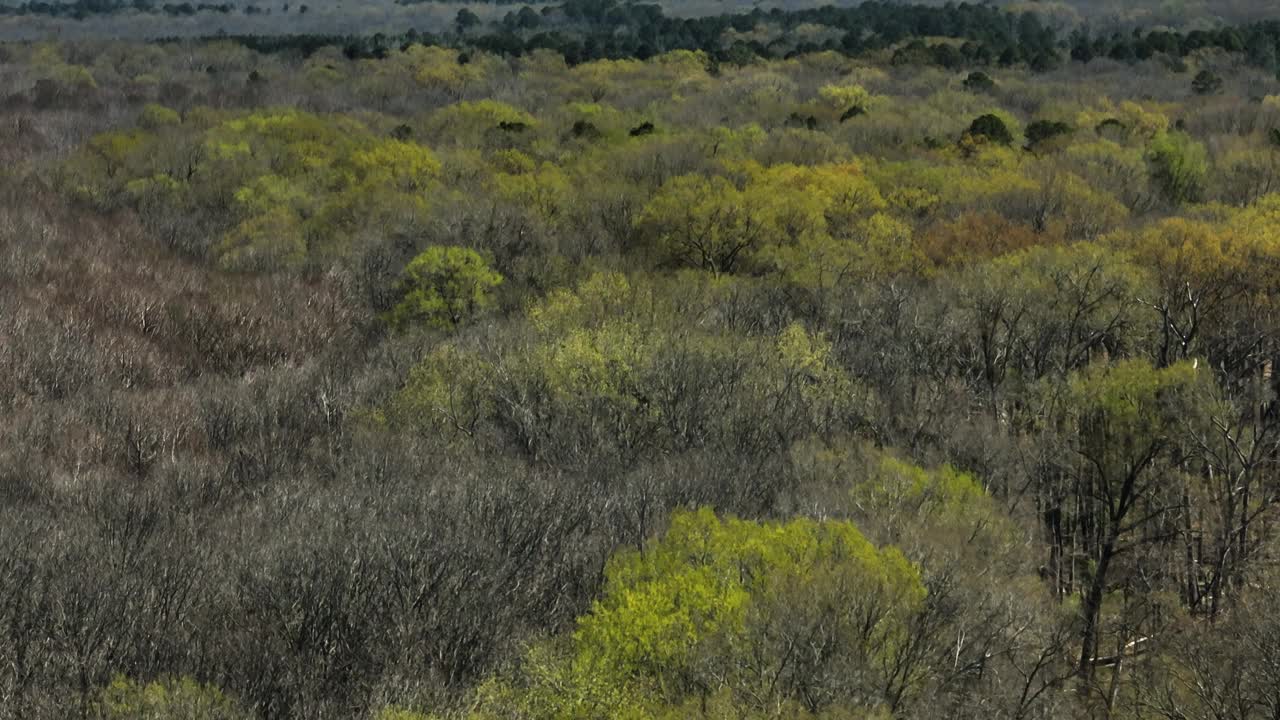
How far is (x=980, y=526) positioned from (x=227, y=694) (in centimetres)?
1753

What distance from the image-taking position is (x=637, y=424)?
1230 inches

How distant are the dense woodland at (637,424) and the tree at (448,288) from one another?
0.28m

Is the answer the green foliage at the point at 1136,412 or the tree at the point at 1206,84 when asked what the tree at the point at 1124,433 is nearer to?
the green foliage at the point at 1136,412

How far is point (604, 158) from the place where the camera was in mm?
66688

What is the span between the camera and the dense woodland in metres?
17.4

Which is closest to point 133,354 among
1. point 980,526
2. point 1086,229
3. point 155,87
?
point 980,526

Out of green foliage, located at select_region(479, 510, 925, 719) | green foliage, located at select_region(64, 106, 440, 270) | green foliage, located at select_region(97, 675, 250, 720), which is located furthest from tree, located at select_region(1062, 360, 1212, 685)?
green foliage, located at select_region(64, 106, 440, 270)

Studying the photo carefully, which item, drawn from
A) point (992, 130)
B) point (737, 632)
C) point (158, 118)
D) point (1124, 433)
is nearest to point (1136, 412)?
point (1124, 433)

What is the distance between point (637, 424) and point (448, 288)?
16.2m

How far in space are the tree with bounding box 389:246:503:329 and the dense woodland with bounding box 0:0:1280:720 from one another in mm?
279

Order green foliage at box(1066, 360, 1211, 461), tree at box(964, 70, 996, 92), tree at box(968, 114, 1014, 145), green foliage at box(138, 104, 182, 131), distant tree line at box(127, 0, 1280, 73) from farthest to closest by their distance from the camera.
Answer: distant tree line at box(127, 0, 1280, 73) → tree at box(964, 70, 996, 92) → green foliage at box(138, 104, 182, 131) → tree at box(968, 114, 1014, 145) → green foliage at box(1066, 360, 1211, 461)

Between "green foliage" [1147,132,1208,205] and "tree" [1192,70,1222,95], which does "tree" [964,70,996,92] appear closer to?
"tree" [1192,70,1222,95]

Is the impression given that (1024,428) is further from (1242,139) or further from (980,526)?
(1242,139)

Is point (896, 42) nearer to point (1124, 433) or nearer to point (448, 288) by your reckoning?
point (448, 288)
